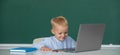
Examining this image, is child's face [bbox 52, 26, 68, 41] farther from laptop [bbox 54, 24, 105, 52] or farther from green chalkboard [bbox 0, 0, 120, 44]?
green chalkboard [bbox 0, 0, 120, 44]

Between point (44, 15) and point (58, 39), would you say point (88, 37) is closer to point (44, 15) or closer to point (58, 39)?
point (58, 39)

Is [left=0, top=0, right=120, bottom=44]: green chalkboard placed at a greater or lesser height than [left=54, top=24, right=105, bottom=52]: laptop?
greater

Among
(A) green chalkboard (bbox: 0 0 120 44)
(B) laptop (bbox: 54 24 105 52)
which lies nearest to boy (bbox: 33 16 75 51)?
(B) laptop (bbox: 54 24 105 52)

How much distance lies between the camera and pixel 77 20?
11.1 feet

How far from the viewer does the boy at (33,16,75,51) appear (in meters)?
2.34

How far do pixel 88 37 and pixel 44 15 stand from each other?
1.40 metres

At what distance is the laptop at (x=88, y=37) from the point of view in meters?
1.97

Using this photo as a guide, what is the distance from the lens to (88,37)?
2041 millimetres

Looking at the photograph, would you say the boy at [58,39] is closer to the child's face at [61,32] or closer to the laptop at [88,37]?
the child's face at [61,32]

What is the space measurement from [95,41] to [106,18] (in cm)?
128

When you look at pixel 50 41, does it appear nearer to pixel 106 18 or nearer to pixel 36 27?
pixel 36 27

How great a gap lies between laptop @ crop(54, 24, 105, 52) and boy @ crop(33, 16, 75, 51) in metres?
0.32

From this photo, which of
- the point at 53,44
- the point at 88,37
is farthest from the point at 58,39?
the point at 88,37

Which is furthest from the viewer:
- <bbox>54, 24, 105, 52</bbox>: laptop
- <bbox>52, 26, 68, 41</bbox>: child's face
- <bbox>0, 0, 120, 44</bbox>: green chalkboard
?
<bbox>0, 0, 120, 44</bbox>: green chalkboard
